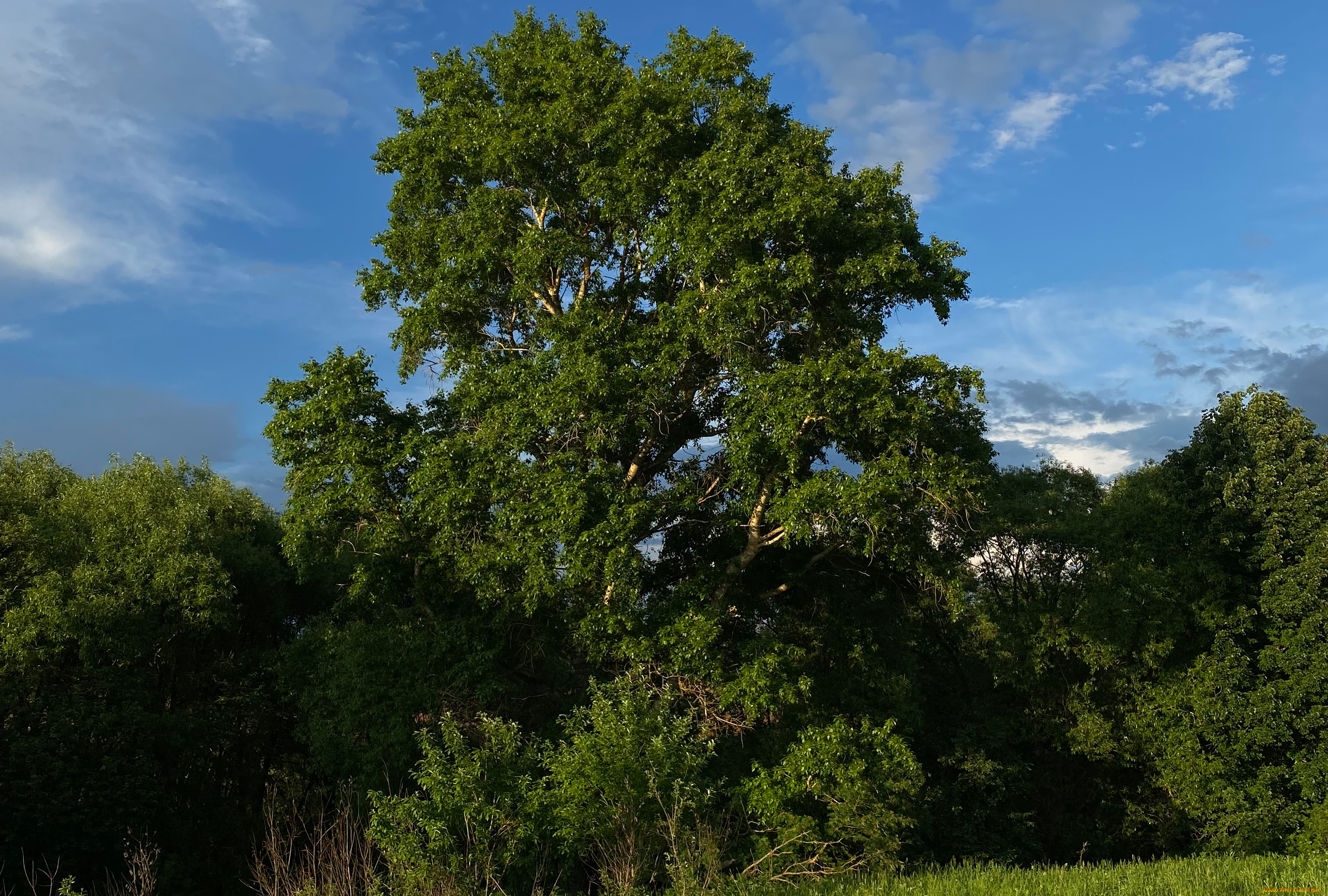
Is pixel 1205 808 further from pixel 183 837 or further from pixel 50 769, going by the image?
pixel 50 769

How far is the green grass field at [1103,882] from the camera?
312 inches

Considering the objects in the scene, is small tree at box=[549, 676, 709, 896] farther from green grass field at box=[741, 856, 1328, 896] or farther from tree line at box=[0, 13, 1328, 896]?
green grass field at box=[741, 856, 1328, 896]

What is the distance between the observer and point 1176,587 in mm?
25125

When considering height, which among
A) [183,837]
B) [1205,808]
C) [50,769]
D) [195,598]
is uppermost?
[195,598]

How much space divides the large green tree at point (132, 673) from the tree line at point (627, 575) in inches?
4.1

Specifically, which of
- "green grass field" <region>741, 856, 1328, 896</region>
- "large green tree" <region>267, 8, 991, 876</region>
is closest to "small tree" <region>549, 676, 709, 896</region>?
"green grass field" <region>741, 856, 1328, 896</region>

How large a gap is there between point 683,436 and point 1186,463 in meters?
15.5

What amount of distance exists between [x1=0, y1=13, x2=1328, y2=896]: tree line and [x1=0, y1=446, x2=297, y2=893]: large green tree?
0.11 m

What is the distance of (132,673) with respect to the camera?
77.0 ft

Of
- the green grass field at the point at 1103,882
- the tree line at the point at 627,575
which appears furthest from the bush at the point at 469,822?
the green grass field at the point at 1103,882

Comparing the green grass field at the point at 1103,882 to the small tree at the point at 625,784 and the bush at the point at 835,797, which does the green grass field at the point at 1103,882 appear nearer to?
the small tree at the point at 625,784

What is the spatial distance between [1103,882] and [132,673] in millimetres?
22708

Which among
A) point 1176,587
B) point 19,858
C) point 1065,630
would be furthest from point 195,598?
point 1176,587

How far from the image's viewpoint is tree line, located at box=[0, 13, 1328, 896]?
1459cm
